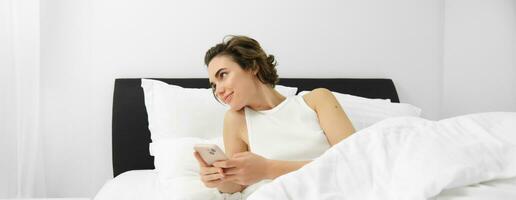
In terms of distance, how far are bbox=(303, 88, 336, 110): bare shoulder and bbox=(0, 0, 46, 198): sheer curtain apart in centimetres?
134

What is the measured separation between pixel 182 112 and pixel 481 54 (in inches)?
69.6

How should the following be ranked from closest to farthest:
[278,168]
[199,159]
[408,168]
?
[408,168] → [199,159] → [278,168]

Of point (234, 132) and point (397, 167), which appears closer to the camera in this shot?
point (397, 167)

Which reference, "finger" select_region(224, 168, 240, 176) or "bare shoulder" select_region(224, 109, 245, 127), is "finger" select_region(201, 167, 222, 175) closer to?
"finger" select_region(224, 168, 240, 176)

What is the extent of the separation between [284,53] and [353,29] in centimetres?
39

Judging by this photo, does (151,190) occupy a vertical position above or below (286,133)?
below

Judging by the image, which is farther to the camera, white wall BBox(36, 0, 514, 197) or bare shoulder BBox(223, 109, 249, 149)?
white wall BBox(36, 0, 514, 197)

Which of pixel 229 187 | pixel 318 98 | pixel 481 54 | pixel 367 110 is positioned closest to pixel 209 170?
pixel 229 187

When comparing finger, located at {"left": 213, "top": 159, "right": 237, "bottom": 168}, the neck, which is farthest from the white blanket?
the neck

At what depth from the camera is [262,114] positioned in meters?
2.09

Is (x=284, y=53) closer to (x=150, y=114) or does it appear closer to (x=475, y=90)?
(x=150, y=114)

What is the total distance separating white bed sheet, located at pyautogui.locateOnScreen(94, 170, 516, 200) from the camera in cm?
136

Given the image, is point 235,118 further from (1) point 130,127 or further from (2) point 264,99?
(1) point 130,127

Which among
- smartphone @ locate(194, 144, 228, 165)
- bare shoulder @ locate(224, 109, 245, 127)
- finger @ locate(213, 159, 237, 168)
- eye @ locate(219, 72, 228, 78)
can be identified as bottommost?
finger @ locate(213, 159, 237, 168)
